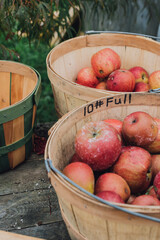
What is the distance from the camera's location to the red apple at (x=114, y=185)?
51.4 inches

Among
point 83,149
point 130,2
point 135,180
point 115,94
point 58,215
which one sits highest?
point 130,2

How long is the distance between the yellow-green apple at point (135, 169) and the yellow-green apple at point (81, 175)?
0.20 metres

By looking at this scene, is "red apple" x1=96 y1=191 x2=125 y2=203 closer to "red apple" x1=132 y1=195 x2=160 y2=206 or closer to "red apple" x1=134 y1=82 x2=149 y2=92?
"red apple" x1=132 y1=195 x2=160 y2=206

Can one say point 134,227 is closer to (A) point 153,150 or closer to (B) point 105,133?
(B) point 105,133

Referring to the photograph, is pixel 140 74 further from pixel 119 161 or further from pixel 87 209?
pixel 87 209

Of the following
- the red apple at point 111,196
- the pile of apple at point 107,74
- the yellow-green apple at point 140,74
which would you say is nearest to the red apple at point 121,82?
the pile of apple at point 107,74

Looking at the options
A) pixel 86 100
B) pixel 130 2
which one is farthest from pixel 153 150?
pixel 130 2

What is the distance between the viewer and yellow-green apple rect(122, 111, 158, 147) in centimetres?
148

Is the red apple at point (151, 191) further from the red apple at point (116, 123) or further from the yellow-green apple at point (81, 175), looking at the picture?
the red apple at point (116, 123)

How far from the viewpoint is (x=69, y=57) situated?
2561 mm

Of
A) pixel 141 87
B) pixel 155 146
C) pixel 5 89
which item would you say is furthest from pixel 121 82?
pixel 5 89

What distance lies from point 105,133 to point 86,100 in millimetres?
531

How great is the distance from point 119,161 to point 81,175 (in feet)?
0.89

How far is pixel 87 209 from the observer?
3.48 ft
